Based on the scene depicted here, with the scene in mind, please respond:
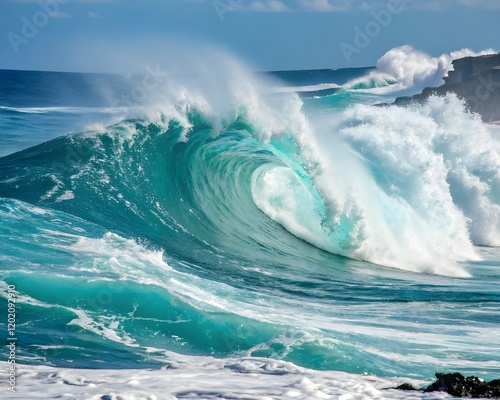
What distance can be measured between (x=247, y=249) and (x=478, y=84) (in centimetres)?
3281

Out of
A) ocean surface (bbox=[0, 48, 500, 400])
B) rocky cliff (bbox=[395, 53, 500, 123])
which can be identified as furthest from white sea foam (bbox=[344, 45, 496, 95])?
ocean surface (bbox=[0, 48, 500, 400])

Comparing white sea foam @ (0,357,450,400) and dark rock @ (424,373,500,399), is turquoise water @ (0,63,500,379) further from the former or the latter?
dark rock @ (424,373,500,399)

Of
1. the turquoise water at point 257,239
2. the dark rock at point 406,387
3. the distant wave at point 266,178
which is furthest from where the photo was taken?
the distant wave at point 266,178

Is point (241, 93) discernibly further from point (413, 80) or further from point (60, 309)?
point (413, 80)

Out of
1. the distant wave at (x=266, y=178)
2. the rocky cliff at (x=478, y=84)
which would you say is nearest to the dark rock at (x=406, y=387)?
the distant wave at (x=266, y=178)

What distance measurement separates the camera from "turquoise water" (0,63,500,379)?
8.71 meters

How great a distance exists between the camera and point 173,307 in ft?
31.2

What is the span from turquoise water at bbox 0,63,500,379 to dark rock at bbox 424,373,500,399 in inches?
41.7

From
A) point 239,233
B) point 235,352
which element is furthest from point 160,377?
point 239,233

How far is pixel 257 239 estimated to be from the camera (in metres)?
A: 14.8

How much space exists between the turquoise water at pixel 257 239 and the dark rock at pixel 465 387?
1.06 metres

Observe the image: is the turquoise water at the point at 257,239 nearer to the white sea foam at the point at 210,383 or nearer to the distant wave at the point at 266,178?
the distant wave at the point at 266,178

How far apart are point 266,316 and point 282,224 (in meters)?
6.45

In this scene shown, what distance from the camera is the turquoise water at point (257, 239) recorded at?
28.6ft
